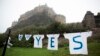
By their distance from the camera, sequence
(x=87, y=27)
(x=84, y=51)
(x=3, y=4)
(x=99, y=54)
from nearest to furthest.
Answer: (x=84, y=51)
(x=99, y=54)
(x=3, y=4)
(x=87, y=27)

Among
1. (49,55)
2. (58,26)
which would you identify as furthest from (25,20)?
(49,55)

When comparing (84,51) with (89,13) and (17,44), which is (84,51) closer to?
(17,44)

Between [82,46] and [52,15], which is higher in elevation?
[52,15]

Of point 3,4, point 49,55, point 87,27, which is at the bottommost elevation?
point 49,55

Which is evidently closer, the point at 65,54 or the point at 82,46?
the point at 82,46

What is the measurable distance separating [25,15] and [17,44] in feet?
52.6

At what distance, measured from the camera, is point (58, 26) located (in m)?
10.8

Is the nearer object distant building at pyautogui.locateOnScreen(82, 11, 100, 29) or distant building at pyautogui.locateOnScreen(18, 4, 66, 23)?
distant building at pyautogui.locateOnScreen(82, 11, 100, 29)

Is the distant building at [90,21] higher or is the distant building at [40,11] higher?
the distant building at [40,11]

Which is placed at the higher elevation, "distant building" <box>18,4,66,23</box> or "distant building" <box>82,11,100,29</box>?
"distant building" <box>18,4,66,23</box>

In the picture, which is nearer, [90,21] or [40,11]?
[90,21]

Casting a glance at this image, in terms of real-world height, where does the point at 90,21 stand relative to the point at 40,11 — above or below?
below

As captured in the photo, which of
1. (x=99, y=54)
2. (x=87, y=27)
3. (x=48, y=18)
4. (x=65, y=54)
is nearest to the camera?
(x=99, y=54)

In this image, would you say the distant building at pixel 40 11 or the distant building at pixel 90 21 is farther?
the distant building at pixel 40 11
